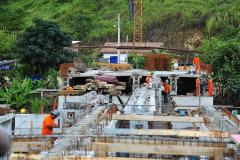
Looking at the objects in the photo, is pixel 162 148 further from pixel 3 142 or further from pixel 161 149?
pixel 3 142

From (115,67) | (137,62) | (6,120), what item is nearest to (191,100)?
(115,67)

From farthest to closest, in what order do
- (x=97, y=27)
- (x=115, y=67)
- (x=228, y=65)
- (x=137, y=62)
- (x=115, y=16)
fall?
(x=115, y=16), (x=97, y=27), (x=137, y=62), (x=115, y=67), (x=228, y=65)

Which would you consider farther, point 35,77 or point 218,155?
point 35,77

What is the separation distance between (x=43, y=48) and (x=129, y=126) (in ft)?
73.4

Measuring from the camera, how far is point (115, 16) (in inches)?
2419

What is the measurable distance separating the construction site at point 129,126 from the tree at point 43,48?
669 centimetres

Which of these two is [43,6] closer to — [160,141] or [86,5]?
[86,5]

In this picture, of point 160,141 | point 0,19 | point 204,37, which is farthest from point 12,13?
point 160,141

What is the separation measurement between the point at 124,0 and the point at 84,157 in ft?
199

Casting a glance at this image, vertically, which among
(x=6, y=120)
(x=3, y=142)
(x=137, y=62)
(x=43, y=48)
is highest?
(x=43, y=48)

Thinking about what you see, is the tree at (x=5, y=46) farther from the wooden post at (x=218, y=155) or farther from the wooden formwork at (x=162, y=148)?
the wooden post at (x=218, y=155)

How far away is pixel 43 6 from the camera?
225 feet

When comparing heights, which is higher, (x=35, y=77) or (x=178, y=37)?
(x=178, y=37)

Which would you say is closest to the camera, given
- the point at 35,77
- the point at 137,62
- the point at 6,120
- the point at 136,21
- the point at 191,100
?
the point at 6,120
